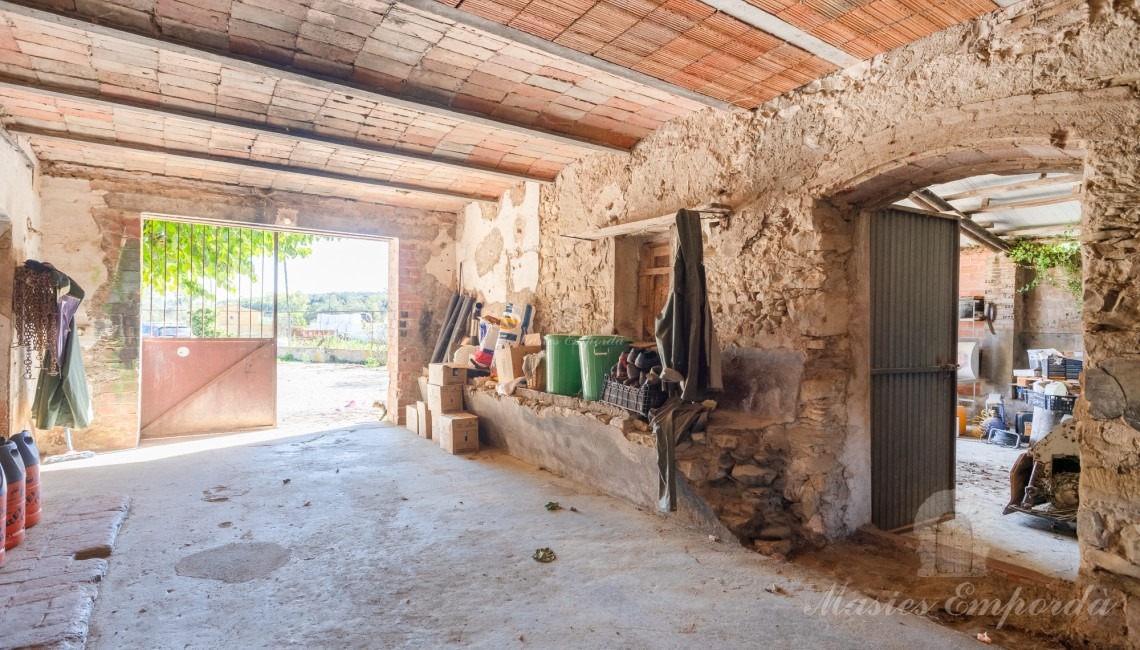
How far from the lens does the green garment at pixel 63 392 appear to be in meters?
5.05

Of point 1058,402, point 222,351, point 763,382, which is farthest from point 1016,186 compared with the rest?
point 222,351

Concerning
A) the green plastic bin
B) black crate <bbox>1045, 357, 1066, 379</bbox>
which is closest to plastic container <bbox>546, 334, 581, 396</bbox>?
the green plastic bin

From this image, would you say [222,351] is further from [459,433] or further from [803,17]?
[803,17]

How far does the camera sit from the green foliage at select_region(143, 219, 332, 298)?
7.45 meters

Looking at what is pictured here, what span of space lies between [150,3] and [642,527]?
391 cm

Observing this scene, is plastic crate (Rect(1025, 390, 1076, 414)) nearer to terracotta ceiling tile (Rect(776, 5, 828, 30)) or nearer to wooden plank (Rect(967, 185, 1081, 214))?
wooden plank (Rect(967, 185, 1081, 214))

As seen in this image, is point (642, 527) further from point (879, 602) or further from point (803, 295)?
point (803, 295)

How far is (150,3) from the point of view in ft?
9.37

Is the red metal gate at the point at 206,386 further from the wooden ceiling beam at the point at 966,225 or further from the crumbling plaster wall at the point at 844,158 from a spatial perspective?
the wooden ceiling beam at the point at 966,225

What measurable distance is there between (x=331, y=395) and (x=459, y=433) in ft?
19.0

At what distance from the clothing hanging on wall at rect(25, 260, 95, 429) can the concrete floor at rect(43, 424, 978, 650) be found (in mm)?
620


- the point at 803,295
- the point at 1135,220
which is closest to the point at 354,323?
the point at 803,295

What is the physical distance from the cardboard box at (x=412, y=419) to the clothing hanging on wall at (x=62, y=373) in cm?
304

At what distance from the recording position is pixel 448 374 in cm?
623
